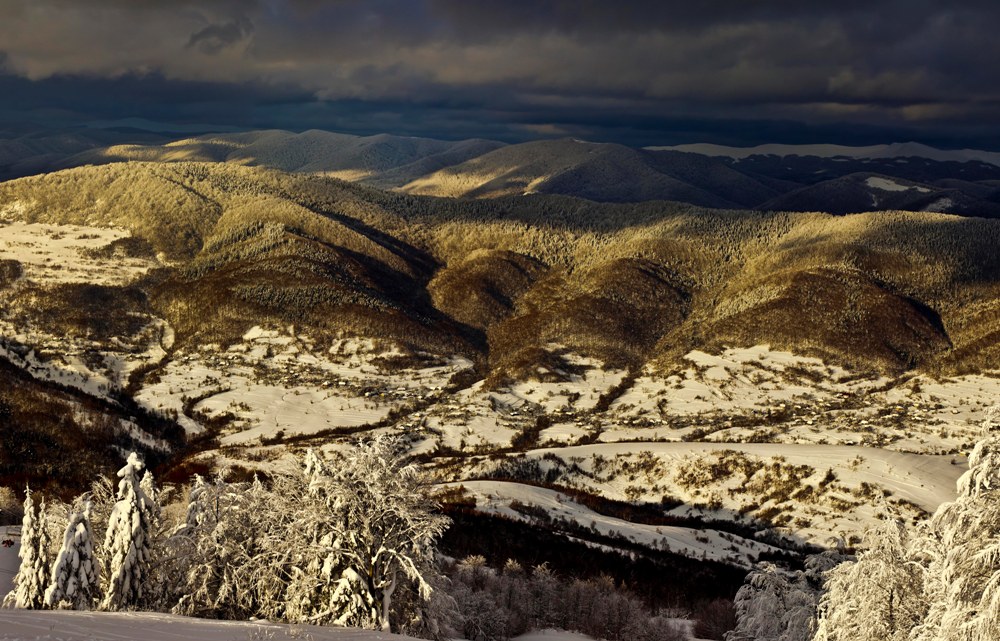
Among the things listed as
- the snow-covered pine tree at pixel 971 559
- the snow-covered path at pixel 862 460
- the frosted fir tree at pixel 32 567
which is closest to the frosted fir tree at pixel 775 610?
the snow-covered pine tree at pixel 971 559

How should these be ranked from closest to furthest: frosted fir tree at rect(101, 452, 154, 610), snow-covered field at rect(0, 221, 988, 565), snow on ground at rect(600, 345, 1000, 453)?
frosted fir tree at rect(101, 452, 154, 610) < snow-covered field at rect(0, 221, 988, 565) < snow on ground at rect(600, 345, 1000, 453)

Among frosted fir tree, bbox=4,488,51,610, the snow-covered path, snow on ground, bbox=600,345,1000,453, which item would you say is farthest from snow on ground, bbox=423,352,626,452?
frosted fir tree, bbox=4,488,51,610

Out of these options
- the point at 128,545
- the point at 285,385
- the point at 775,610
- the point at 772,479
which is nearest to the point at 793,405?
the point at 772,479

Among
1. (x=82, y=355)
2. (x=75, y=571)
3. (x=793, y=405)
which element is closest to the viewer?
(x=75, y=571)

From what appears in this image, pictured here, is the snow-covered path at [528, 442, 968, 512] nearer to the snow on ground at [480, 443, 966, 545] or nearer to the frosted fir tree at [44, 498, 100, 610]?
the snow on ground at [480, 443, 966, 545]

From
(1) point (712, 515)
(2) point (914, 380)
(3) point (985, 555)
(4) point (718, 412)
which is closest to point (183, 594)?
(3) point (985, 555)

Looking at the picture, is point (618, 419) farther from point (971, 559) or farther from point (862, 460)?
point (971, 559)
